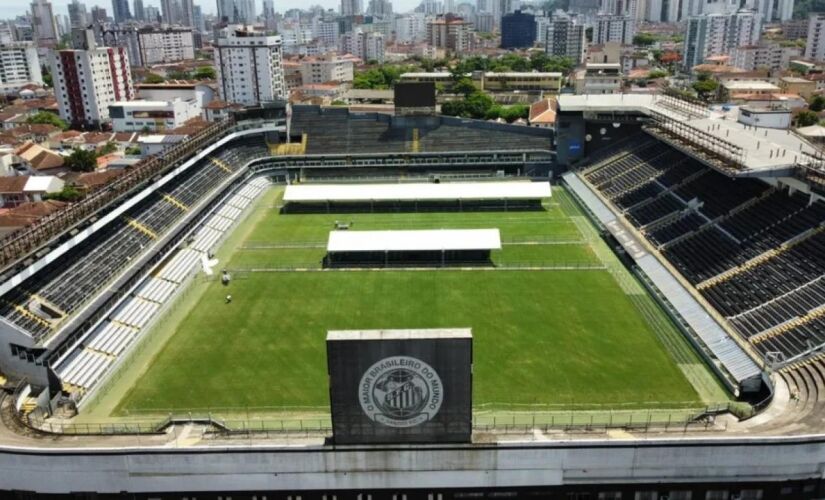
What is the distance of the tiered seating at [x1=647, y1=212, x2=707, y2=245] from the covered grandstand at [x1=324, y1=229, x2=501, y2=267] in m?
11.1

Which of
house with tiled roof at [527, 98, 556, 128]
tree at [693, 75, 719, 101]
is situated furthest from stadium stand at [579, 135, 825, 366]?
tree at [693, 75, 719, 101]

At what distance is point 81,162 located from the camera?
75.5 metres

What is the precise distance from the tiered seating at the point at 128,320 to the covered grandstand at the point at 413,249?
32.7ft

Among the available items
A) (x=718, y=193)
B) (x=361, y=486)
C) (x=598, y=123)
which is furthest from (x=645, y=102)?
(x=361, y=486)

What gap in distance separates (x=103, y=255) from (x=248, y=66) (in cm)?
9066

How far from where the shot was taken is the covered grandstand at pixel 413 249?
4459cm

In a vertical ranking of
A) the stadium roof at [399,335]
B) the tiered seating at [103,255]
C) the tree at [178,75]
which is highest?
the stadium roof at [399,335]

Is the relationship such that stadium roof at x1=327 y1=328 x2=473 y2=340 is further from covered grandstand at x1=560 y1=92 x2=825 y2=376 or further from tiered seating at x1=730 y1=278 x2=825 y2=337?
tiered seating at x1=730 y1=278 x2=825 y2=337

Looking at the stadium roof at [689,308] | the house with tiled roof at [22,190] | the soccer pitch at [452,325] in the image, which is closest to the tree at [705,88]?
the stadium roof at [689,308]

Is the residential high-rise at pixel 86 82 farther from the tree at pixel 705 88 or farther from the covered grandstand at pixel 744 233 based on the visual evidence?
the tree at pixel 705 88

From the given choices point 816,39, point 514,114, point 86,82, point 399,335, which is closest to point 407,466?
point 399,335

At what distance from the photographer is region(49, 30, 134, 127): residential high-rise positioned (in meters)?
110

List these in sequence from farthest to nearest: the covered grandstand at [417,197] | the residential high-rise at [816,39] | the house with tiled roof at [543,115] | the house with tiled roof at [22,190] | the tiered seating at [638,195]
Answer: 1. the residential high-rise at [816,39]
2. the house with tiled roof at [543,115]
3. the house with tiled roof at [22,190]
4. the covered grandstand at [417,197]
5. the tiered seating at [638,195]

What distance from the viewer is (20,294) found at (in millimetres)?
31891
